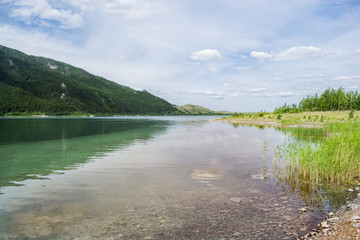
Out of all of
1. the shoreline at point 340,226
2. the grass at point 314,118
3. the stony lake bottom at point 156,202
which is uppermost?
the grass at point 314,118

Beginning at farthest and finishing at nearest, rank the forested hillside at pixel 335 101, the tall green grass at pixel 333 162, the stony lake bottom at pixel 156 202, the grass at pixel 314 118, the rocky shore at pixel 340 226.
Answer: the forested hillside at pixel 335 101 < the grass at pixel 314 118 < the tall green grass at pixel 333 162 < the stony lake bottom at pixel 156 202 < the rocky shore at pixel 340 226

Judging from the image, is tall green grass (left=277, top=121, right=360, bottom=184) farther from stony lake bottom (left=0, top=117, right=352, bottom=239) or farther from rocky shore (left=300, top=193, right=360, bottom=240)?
rocky shore (left=300, top=193, right=360, bottom=240)

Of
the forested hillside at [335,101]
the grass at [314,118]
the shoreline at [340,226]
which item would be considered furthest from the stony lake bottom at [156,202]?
the forested hillside at [335,101]

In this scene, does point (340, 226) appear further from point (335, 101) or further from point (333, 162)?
point (335, 101)

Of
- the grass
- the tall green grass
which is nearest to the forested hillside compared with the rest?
the grass

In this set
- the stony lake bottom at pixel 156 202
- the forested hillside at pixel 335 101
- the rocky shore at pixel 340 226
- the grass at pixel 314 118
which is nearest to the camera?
the rocky shore at pixel 340 226

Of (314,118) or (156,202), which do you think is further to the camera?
(314,118)

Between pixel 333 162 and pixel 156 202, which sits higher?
pixel 333 162

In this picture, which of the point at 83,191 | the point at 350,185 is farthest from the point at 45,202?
the point at 350,185

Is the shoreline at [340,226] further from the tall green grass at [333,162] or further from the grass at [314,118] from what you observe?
→ the grass at [314,118]

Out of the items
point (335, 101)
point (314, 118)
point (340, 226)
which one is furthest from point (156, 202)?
Answer: point (335, 101)

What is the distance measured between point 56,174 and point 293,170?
17409 millimetres

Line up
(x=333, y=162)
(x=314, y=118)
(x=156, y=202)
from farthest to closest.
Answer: (x=314, y=118)
(x=333, y=162)
(x=156, y=202)

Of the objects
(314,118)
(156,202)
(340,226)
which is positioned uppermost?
(314,118)
